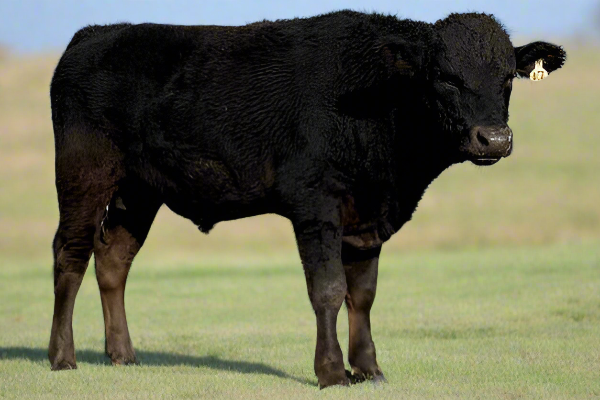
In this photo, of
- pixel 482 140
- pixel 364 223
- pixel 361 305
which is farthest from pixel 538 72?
pixel 361 305

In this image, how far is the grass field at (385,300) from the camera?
8328 mm

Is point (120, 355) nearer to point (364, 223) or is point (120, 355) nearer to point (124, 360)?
point (124, 360)

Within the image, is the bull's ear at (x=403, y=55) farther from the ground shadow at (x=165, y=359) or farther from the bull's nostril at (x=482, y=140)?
A: the ground shadow at (x=165, y=359)

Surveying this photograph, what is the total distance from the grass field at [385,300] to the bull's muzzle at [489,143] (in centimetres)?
169

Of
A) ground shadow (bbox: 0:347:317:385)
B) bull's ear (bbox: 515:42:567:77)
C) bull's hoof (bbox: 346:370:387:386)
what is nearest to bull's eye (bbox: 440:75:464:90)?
bull's ear (bbox: 515:42:567:77)

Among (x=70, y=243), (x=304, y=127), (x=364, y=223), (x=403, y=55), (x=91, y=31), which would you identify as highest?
(x=91, y=31)

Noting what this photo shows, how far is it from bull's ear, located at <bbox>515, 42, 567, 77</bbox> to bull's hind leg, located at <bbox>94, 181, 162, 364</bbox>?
356 centimetres

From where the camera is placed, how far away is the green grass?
26.3 ft

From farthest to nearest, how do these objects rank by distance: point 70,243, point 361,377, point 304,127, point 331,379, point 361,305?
point 70,243
point 361,305
point 361,377
point 304,127
point 331,379

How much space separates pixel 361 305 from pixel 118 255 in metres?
2.74

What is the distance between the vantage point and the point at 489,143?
7.29 meters

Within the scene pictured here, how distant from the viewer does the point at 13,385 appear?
8.26 meters

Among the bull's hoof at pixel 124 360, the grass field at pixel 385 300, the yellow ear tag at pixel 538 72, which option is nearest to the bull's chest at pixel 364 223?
the grass field at pixel 385 300

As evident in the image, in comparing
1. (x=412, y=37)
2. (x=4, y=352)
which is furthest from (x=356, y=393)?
(x=4, y=352)
